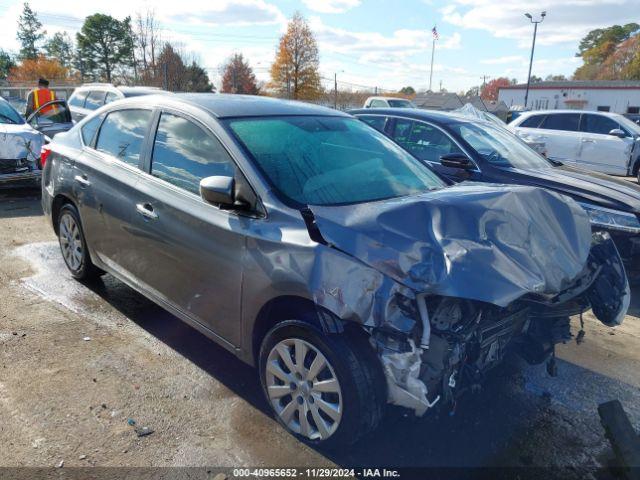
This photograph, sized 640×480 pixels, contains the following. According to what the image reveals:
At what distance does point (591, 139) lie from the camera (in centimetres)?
1216

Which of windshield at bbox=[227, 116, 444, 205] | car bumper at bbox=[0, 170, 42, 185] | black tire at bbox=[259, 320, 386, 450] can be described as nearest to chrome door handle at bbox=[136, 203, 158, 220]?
windshield at bbox=[227, 116, 444, 205]

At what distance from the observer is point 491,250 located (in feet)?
8.28

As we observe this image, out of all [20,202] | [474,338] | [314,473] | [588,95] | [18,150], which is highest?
[588,95]

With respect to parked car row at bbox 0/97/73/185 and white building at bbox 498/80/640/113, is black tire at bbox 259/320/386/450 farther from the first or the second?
Result: white building at bbox 498/80/640/113

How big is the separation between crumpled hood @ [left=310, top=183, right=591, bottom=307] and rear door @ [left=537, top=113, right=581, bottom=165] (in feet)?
34.3

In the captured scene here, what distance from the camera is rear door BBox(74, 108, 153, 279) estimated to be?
3.79 meters

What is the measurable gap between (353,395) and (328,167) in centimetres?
144

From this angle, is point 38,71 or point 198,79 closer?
point 198,79

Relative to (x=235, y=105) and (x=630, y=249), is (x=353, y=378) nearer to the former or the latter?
(x=235, y=105)

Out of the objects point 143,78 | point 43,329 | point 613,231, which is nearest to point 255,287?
point 43,329

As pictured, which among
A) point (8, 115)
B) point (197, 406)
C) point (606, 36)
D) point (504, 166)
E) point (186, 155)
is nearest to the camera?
point (197, 406)

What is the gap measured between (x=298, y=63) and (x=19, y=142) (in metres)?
52.0

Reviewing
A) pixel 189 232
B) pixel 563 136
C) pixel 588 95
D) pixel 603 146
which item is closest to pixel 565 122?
pixel 563 136

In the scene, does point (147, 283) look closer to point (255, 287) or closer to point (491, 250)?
point (255, 287)
